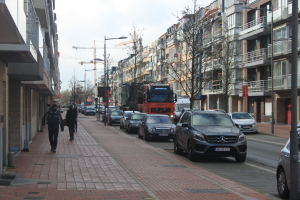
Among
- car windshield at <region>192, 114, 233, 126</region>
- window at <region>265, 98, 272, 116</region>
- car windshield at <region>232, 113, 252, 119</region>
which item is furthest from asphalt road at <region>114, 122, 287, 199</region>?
window at <region>265, 98, 272, 116</region>

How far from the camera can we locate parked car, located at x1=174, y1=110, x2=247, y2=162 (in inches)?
520

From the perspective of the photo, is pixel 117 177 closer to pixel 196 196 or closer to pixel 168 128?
pixel 196 196

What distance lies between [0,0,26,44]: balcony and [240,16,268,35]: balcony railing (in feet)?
122

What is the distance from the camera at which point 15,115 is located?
14.1 meters

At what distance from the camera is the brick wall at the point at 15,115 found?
1406 centimetres

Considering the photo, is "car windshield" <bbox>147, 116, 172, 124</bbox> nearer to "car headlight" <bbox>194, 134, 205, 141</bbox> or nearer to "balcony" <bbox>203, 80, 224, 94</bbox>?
"car headlight" <bbox>194, 134, 205, 141</bbox>

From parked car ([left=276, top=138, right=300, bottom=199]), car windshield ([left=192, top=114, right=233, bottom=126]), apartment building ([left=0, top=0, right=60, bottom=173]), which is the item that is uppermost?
apartment building ([left=0, top=0, right=60, bottom=173])

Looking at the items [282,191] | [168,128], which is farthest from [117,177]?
[168,128]

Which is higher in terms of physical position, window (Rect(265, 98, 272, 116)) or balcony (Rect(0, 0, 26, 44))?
balcony (Rect(0, 0, 26, 44))

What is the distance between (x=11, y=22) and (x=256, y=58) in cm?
4019

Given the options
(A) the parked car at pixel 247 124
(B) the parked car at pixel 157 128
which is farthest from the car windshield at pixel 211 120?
(A) the parked car at pixel 247 124

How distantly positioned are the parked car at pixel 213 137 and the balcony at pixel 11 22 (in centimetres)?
719

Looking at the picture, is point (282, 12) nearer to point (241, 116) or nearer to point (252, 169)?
point (241, 116)

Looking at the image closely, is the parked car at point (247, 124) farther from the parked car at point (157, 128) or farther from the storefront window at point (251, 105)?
the storefront window at point (251, 105)
